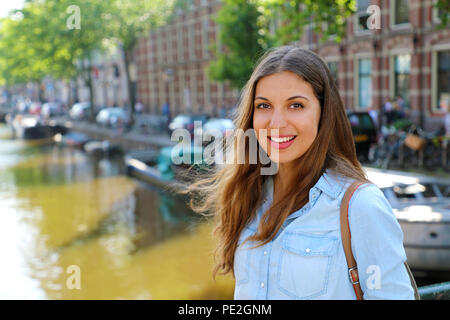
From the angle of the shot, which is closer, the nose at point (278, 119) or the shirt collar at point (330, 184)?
the shirt collar at point (330, 184)

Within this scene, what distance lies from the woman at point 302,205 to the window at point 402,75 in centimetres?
1942

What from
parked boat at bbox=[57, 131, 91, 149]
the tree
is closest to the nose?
the tree

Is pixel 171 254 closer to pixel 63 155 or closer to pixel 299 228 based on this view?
pixel 299 228

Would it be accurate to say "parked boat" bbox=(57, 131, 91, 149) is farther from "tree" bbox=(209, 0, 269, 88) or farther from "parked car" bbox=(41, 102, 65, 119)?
"parked car" bbox=(41, 102, 65, 119)

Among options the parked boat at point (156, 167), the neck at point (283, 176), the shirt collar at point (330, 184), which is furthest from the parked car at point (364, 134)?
the shirt collar at point (330, 184)

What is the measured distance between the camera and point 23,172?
21.7 m

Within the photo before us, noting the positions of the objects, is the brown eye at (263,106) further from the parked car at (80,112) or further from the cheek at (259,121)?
the parked car at (80,112)

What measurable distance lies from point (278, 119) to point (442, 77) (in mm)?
18688

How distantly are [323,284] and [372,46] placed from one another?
21018mm

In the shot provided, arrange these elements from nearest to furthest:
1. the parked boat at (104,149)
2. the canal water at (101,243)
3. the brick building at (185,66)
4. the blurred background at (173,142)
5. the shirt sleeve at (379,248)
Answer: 1. the shirt sleeve at (379,248)
2. the canal water at (101,243)
3. the blurred background at (173,142)
4. the parked boat at (104,149)
5. the brick building at (185,66)

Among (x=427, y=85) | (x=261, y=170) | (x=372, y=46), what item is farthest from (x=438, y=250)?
(x=372, y=46)

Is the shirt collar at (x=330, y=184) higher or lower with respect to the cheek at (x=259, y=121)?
lower

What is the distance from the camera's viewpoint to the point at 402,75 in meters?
20.4

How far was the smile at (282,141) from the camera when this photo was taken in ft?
6.12
